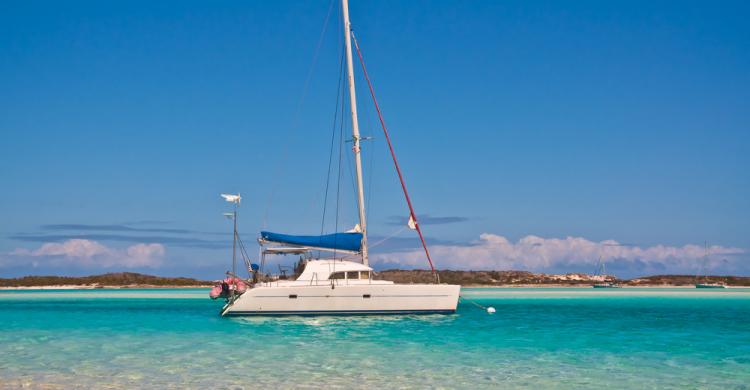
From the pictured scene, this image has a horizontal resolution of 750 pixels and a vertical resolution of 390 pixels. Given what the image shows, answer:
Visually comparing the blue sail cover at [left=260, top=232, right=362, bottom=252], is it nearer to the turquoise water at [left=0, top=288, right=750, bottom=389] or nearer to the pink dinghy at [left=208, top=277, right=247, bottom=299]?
the turquoise water at [left=0, top=288, right=750, bottom=389]

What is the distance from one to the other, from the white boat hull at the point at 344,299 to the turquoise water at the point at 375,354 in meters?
0.49

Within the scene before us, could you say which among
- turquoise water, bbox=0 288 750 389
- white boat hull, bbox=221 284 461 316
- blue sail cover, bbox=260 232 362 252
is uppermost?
blue sail cover, bbox=260 232 362 252

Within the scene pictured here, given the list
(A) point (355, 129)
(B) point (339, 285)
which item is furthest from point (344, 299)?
(A) point (355, 129)

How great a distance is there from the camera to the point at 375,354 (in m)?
19.5

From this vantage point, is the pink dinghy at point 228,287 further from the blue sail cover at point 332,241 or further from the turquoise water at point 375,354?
the blue sail cover at point 332,241

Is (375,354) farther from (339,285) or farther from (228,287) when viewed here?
(228,287)

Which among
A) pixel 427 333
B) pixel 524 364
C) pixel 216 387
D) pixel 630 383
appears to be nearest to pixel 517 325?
pixel 427 333

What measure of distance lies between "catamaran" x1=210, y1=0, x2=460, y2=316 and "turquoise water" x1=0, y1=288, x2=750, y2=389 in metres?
0.65

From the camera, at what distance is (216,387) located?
14.7 metres

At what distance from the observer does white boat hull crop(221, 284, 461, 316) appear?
29.1 m

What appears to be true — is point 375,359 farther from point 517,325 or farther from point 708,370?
point 517,325

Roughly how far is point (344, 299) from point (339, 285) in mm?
632

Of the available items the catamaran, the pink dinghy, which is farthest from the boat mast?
the pink dinghy

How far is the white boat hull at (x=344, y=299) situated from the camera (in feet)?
95.3
